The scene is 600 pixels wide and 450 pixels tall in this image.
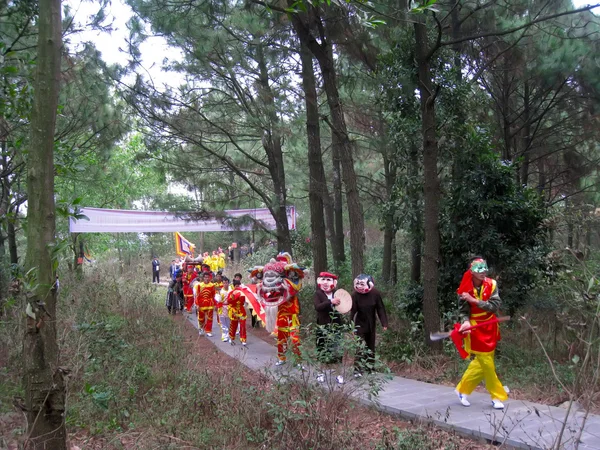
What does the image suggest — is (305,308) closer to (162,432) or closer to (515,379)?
(515,379)

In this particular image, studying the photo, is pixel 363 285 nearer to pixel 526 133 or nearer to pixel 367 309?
pixel 367 309

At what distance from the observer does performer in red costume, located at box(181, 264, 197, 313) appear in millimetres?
17197

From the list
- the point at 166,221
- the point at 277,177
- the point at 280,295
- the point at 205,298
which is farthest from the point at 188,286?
the point at 280,295

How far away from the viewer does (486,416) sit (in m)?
5.83

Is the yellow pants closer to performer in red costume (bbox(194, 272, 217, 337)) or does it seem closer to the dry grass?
the dry grass

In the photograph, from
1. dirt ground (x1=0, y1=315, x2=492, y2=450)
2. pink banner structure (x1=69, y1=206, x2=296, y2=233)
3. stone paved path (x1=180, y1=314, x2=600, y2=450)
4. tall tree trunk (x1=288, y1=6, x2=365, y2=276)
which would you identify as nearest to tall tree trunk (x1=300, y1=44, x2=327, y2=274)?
tall tree trunk (x1=288, y1=6, x2=365, y2=276)

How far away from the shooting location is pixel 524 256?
9.01 meters

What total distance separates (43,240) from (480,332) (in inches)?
195

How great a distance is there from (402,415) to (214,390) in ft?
7.04

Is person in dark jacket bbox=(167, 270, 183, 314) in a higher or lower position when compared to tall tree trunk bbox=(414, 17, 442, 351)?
lower

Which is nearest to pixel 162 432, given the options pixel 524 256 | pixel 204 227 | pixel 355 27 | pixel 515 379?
pixel 515 379

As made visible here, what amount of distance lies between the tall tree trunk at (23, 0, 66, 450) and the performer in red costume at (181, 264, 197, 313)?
1378 centimetres

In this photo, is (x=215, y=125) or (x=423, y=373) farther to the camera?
(x=215, y=125)

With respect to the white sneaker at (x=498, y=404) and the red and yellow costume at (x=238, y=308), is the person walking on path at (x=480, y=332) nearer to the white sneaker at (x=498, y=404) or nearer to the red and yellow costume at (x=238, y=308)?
the white sneaker at (x=498, y=404)
